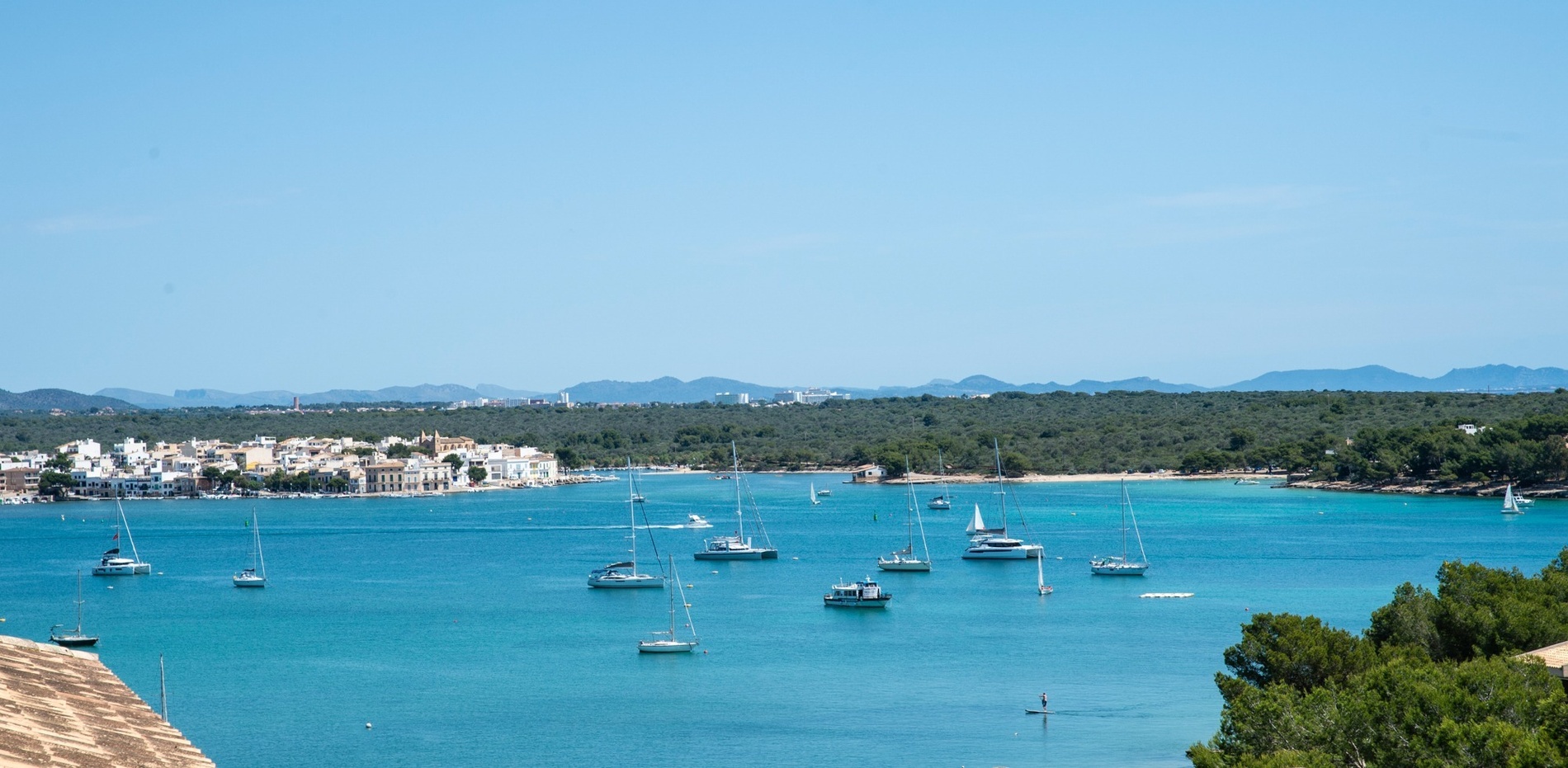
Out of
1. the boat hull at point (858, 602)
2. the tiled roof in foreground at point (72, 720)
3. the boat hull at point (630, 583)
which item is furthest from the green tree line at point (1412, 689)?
the boat hull at point (630, 583)

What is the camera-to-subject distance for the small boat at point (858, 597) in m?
45.6

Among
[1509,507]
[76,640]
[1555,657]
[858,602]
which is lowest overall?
[76,640]

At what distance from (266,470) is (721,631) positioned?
271 ft

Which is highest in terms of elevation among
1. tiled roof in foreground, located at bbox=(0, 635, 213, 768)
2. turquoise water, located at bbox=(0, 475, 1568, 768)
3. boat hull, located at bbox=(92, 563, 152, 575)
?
tiled roof in foreground, located at bbox=(0, 635, 213, 768)

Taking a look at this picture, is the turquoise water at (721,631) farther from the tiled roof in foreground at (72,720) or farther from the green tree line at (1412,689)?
the tiled roof in foreground at (72,720)

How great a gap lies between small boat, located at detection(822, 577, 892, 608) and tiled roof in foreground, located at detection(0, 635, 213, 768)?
32532 mm

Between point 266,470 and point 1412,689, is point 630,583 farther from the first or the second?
point 266,470

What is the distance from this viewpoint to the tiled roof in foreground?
10.0 m

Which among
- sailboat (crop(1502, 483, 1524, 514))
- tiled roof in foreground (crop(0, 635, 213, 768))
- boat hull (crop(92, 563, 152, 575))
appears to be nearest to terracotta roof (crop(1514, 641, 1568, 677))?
tiled roof in foreground (crop(0, 635, 213, 768))

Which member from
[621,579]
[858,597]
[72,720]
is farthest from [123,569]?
[72,720]

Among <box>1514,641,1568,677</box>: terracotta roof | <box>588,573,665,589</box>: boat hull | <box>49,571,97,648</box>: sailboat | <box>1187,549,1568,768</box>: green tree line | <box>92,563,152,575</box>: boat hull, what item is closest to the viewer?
<box>1187,549,1568,768</box>: green tree line

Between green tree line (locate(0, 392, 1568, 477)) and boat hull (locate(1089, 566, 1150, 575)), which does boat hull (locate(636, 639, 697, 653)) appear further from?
green tree line (locate(0, 392, 1568, 477))

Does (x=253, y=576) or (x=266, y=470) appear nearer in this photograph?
(x=253, y=576)

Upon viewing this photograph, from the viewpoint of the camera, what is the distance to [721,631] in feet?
137
